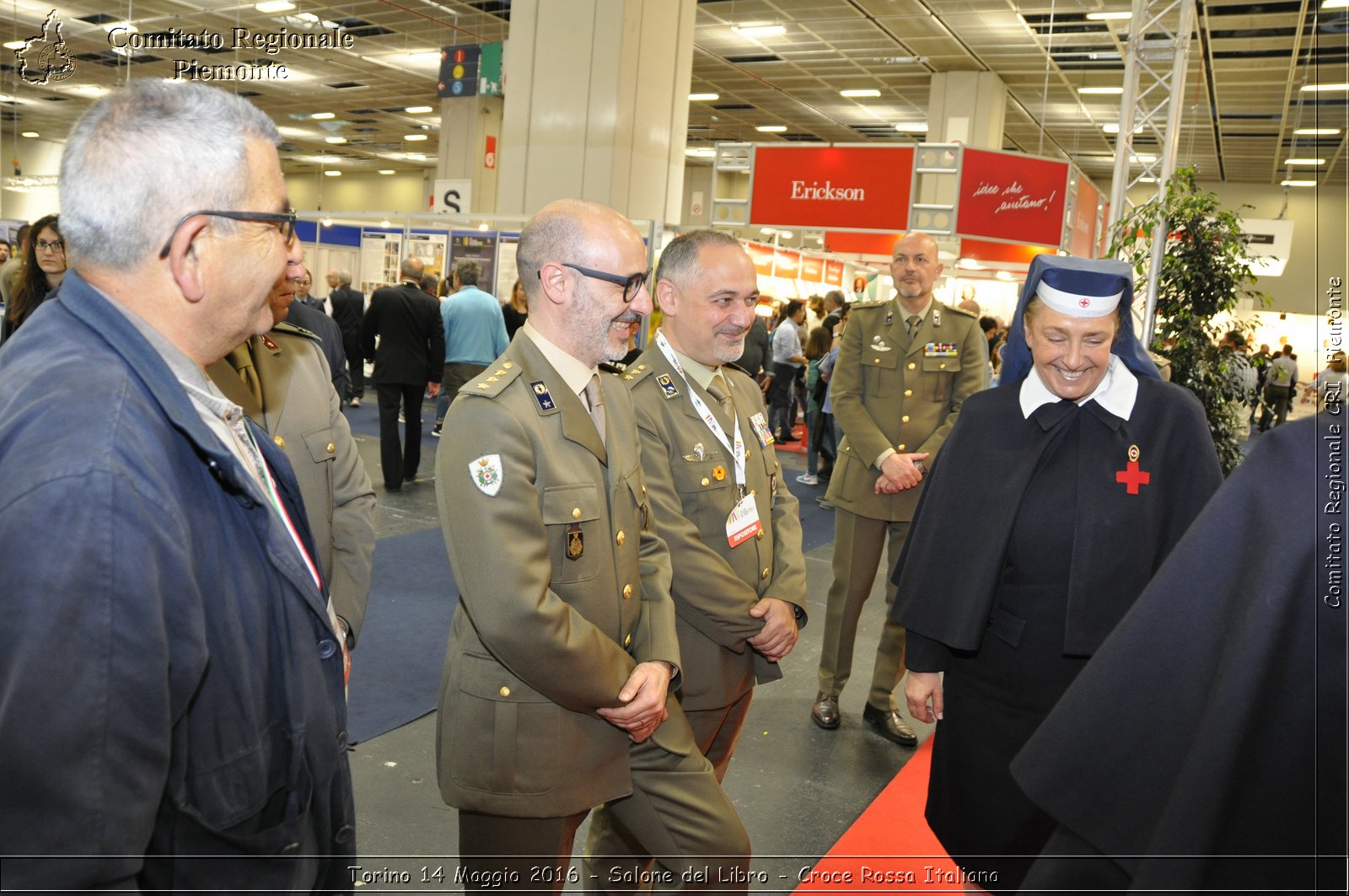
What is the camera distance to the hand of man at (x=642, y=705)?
1.79 meters

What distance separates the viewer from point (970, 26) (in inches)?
492

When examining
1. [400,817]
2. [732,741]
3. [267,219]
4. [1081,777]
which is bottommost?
[400,817]

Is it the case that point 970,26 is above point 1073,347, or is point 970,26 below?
above

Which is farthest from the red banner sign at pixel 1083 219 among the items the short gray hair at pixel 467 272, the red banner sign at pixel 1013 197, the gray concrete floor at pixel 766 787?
the gray concrete floor at pixel 766 787

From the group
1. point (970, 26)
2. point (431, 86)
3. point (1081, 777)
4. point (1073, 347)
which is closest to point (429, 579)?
point (1073, 347)

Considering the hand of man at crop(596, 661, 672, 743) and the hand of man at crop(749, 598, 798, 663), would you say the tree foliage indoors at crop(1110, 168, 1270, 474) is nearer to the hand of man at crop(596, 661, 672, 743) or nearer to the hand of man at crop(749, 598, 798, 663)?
the hand of man at crop(749, 598, 798, 663)

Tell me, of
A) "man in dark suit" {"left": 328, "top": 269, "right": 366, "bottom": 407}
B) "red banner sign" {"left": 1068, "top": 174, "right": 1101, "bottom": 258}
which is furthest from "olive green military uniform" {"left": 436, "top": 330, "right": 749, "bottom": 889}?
"man in dark suit" {"left": 328, "top": 269, "right": 366, "bottom": 407}

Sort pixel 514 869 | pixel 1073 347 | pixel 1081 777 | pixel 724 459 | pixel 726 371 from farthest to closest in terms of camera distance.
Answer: pixel 726 371 < pixel 724 459 < pixel 1073 347 < pixel 514 869 < pixel 1081 777

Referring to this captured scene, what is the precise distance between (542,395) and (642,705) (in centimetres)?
61

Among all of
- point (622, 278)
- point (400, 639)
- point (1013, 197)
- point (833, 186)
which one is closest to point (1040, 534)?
point (622, 278)

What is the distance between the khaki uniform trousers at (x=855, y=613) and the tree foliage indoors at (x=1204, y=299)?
261 cm

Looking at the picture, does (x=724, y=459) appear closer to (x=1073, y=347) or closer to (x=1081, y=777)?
(x=1073, y=347)

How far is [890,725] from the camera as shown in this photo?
378cm

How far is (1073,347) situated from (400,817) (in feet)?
7.37
